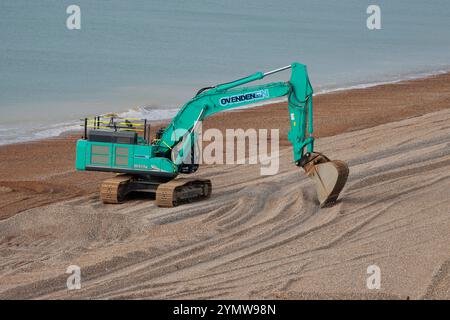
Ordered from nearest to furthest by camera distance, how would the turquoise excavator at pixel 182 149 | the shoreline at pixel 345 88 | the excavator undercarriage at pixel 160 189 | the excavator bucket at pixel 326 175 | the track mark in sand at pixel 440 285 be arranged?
the track mark in sand at pixel 440 285
the excavator bucket at pixel 326 175
the turquoise excavator at pixel 182 149
the excavator undercarriage at pixel 160 189
the shoreline at pixel 345 88

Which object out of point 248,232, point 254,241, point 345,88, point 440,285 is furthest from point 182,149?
point 345,88

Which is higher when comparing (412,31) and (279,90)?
(412,31)

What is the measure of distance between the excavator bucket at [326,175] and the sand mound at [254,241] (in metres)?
0.26

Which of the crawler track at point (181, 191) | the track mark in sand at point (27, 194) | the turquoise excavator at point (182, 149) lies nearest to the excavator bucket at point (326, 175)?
the turquoise excavator at point (182, 149)

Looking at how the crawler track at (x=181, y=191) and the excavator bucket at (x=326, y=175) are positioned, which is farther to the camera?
the crawler track at (x=181, y=191)

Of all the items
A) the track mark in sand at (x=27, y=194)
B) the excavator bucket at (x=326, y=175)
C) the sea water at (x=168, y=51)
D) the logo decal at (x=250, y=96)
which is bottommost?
the track mark in sand at (x=27, y=194)

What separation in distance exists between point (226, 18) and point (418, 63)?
53.5ft

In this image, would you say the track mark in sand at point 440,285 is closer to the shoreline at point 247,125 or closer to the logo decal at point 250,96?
the logo decal at point 250,96

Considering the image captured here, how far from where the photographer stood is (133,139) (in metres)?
17.5

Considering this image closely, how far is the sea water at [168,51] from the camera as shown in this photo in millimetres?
31453

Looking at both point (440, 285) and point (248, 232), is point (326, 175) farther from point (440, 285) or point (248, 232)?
point (440, 285)

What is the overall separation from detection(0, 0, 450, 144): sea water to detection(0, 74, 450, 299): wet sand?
8085 millimetres

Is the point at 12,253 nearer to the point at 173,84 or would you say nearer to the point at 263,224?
the point at 263,224

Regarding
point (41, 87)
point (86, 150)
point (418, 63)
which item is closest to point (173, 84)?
point (41, 87)
